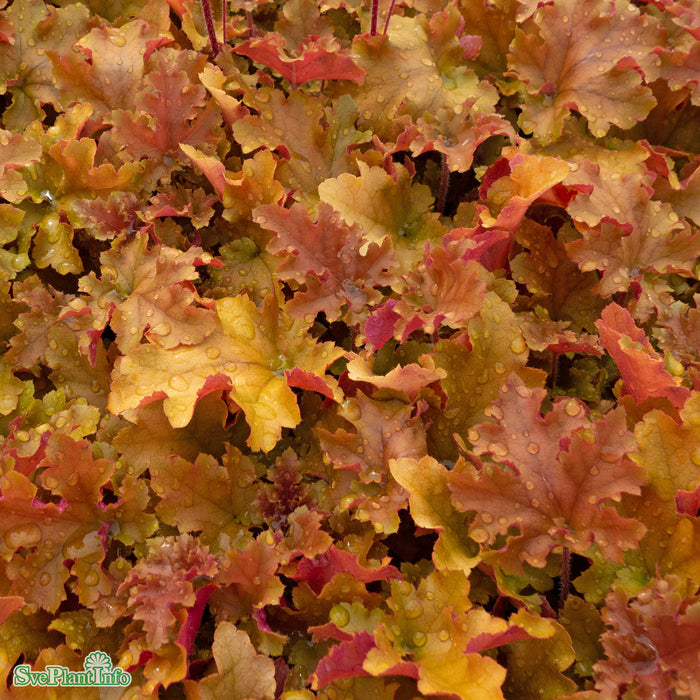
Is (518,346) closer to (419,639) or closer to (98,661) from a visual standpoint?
(419,639)

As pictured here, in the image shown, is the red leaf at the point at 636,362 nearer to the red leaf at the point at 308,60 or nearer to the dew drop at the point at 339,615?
the dew drop at the point at 339,615

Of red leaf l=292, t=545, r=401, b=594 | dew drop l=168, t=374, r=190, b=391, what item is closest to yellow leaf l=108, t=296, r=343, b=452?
dew drop l=168, t=374, r=190, b=391

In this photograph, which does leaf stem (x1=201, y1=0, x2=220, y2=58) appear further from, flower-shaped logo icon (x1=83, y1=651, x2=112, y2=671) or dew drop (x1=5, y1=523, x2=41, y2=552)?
flower-shaped logo icon (x1=83, y1=651, x2=112, y2=671)

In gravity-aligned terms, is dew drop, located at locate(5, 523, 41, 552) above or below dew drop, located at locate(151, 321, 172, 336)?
below

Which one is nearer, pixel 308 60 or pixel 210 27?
pixel 308 60

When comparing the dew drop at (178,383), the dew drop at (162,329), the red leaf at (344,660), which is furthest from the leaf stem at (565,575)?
the dew drop at (162,329)

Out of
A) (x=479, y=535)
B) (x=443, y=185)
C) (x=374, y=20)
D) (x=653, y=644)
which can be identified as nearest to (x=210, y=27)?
(x=374, y=20)

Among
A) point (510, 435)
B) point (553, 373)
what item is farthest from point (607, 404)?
point (510, 435)

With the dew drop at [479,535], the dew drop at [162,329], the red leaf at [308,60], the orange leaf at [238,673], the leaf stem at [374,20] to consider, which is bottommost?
the orange leaf at [238,673]
